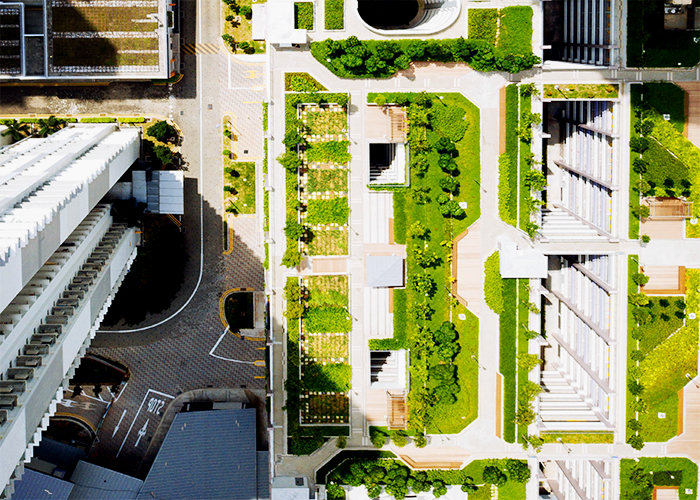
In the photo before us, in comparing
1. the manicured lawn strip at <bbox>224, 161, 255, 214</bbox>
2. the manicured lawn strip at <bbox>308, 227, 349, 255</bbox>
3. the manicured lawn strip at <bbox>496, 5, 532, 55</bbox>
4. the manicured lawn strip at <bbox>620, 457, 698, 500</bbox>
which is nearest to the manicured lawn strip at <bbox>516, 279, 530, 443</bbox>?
the manicured lawn strip at <bbox>620, 457, 698, 500</bbox>

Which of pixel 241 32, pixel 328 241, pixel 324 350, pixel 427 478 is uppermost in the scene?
pixel 241 32

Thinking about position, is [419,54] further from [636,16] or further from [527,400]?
[527,400]

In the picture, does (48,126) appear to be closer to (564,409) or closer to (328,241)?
(328,241)

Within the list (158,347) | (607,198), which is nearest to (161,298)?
(158,347)

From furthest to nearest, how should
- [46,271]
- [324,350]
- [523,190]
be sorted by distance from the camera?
[324,350], [523,190], [46,271]

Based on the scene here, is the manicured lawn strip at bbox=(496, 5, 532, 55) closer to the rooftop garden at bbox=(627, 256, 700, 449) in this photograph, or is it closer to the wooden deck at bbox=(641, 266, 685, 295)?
the rooftop garden at bbox=(627, 256, 700, 449)

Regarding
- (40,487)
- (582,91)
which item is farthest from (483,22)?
(40,487)
